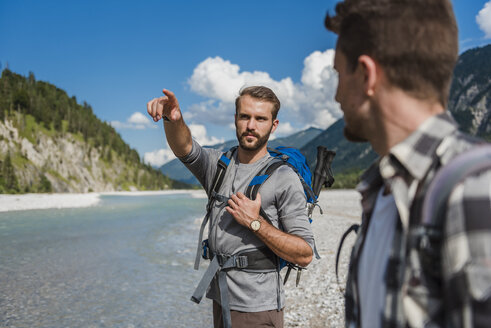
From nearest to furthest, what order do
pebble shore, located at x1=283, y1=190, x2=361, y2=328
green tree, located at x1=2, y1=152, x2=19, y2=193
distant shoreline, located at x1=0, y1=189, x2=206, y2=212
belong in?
pebble shore, located at x1=283, y1=190, x2=361, y2=328, distant shoreline, located at x1=0, y1=189, x2=206, y2=212, green tree, located at x1=2, y1=152, x2=19, y2=193

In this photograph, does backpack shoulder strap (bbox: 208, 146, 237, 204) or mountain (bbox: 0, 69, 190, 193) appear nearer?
backpack shoulder strap (bbox: 208, 146, 237, 204)

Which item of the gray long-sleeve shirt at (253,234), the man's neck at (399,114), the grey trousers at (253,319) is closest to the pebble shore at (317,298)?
the grey trousers at (253,319)

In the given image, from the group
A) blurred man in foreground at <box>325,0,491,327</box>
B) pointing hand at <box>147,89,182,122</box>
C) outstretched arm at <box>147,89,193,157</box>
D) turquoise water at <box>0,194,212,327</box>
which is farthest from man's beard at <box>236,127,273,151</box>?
turquoise water at <box>0,194,212,327</box>

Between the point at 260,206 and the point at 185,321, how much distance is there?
6.67 meters

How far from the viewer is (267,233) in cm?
294

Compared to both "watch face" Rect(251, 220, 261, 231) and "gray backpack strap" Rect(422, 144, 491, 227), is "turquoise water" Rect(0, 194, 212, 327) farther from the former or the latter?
"gray backpack strap" Rect(422, 144, 491, 227)

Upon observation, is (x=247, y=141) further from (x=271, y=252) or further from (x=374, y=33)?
(x=374, y=33)

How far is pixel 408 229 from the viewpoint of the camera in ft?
3.76

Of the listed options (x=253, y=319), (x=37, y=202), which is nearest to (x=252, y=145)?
(x=253, y=319)

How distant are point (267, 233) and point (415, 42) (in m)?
1.99

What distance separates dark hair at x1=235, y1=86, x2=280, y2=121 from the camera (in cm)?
339

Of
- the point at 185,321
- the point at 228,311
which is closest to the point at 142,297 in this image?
the point at 185,321

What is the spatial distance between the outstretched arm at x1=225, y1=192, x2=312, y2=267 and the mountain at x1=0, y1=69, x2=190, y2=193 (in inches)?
3315

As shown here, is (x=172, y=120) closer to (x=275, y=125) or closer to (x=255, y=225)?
(x=275, y=125)
